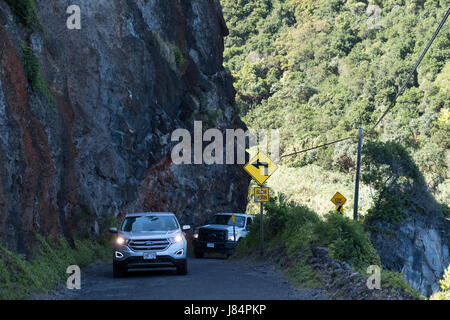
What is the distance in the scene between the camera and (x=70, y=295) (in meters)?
12.7

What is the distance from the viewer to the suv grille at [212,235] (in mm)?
27422

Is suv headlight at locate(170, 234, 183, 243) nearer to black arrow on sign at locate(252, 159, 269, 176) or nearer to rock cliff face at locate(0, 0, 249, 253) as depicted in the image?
rock cliff face at locate(0, 0, 249, 253)

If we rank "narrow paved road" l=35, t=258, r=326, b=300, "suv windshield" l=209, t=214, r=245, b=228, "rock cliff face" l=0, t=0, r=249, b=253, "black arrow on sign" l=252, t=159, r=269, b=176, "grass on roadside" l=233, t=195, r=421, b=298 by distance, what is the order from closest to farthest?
"narrow paved road" l=35, t=258, r=326, b=300, "grass on roadside" l=233, t=195, r=421, b=298, "rock cliff face" l=0, t=0, r=249, b=253, "black arrow on sign" l=252, t=159, r=269, b=176, "suv windshield" l=209, t=214, r=245, b=228

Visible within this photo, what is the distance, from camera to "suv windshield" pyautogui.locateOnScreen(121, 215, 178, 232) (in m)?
16.7

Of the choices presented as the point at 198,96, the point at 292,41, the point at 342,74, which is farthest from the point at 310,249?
the point at 292,41

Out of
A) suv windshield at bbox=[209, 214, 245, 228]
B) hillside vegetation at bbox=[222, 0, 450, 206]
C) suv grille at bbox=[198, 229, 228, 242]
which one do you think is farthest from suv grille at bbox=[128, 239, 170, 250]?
hillside vegetation at bbox=[222, 0, 450, 206]

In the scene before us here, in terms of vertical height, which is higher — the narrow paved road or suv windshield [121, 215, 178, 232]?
suv windshield [121, 215, 178, 232]

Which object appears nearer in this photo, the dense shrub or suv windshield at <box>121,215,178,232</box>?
suv windshield at <box>121,215,178,232</box>

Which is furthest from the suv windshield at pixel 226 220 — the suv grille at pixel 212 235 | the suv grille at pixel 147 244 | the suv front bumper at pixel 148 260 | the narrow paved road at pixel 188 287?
the suv grille at pixel 147 244

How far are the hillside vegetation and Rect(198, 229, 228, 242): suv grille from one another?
155 ft

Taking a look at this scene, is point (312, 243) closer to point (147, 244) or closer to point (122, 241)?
point (147, 244)

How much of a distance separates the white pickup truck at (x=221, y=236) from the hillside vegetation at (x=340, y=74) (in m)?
46.0

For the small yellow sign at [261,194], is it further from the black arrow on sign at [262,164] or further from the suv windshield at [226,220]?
the suv windshield at [226,220]

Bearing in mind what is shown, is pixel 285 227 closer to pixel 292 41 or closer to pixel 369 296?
pixel 369 296
